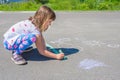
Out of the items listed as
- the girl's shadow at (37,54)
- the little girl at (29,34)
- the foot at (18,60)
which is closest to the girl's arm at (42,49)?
the little girl at (29,34)

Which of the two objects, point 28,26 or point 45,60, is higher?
point 28,26

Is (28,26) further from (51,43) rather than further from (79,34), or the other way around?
(79,34)

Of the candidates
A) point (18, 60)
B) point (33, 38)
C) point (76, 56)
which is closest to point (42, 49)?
point (33, 38)

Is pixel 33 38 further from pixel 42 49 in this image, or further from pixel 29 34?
pixel 42 49

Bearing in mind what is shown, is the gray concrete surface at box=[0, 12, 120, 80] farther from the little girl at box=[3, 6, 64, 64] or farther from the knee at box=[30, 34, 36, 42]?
the knee at box=[30, 34, 36, 42]

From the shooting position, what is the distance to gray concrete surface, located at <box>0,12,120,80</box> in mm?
3799

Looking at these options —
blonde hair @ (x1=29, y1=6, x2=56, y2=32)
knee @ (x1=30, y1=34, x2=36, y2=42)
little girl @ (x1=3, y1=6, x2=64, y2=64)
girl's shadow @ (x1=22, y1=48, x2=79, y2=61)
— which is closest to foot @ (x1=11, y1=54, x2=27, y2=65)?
little girl @ (x1=3, y1=6, x2=64, y2=64)

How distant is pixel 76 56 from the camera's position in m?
4.55

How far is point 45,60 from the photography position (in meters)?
4.35

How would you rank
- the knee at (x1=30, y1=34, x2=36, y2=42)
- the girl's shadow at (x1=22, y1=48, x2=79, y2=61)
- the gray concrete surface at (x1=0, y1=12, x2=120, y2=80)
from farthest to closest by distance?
the girl's shadow at (x1=22, y1=48, x2=79, y2=61) → the knee at (x1=30, y1=34, x2=36, y2=42) → the gray concrete surface at (x1=0, y1=12, x2=120, y2=80)

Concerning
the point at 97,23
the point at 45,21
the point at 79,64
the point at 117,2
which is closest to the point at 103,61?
the point at 79,64

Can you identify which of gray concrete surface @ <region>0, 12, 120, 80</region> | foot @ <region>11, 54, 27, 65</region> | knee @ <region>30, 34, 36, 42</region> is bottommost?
gray concrete surface @ <region>0, 12, 120, 80</region>

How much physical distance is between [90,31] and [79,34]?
383 mm

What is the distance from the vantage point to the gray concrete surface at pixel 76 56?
3799 millimetres
